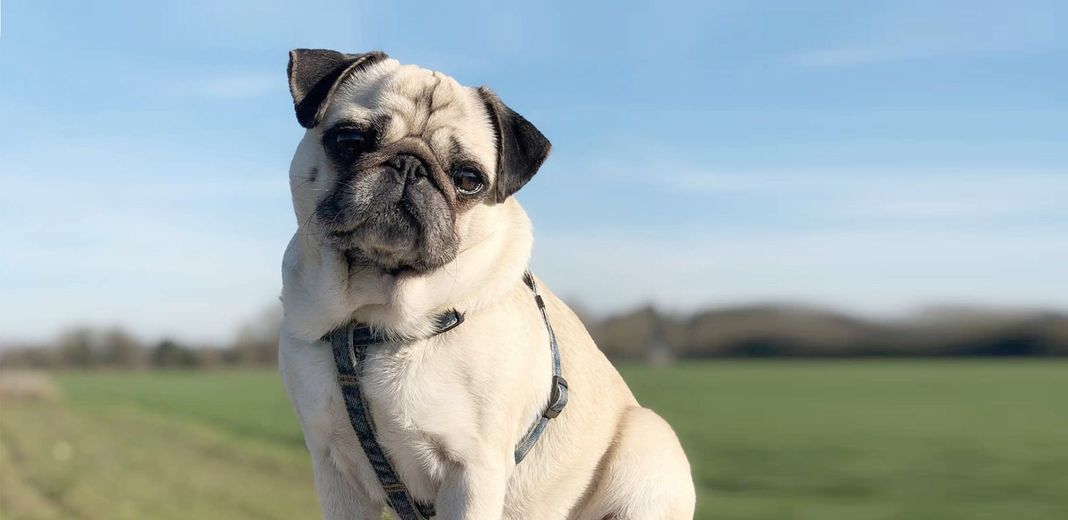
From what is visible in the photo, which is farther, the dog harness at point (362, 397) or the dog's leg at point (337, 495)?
the dog's leg at point (337, 495)

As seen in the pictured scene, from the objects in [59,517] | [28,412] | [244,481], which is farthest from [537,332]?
[28,412]

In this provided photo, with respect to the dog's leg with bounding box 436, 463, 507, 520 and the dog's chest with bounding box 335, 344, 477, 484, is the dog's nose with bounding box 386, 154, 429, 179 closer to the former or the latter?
the dog's chest with bounding box 335, 344, 477, 484

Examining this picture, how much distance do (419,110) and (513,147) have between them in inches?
14.8

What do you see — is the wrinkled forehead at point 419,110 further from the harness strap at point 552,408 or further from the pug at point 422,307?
the harness strap at point 552,408

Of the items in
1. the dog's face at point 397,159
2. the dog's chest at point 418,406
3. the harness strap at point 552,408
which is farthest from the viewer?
the harness strap at point 552,408

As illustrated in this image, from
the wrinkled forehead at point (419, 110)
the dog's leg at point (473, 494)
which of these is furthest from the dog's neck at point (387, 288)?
the dog's leg at point (473, 494)

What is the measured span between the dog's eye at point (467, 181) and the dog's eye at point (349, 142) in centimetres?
33

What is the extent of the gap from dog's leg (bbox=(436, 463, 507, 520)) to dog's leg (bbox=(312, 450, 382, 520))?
407 millimetres

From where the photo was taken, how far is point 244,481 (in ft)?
30.1

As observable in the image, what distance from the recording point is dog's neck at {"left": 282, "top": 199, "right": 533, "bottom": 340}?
10.0 feet

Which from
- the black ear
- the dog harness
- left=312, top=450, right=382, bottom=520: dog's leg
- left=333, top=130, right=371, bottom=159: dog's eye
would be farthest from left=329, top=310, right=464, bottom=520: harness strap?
left=333, top=130, right=371, bottom=159: dog's eye

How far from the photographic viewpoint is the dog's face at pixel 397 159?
2.87m

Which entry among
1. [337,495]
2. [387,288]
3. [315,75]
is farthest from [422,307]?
[315,75]

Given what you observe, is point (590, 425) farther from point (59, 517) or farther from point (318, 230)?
point (59, 517)
